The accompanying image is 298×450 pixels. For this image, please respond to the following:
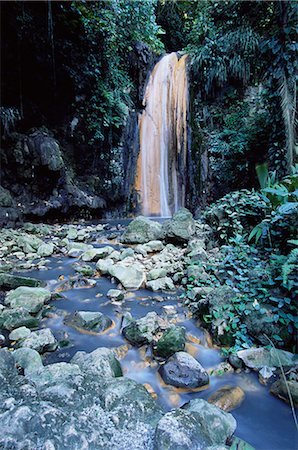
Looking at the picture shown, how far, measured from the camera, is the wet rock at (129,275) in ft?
11.2

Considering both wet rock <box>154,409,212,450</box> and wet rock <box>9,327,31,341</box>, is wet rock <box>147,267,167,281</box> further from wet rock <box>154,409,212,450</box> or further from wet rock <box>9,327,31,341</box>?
wet rock <box>154,409,212,450</box>

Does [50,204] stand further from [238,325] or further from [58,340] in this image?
[238,325]

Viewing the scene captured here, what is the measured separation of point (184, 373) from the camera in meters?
1.93

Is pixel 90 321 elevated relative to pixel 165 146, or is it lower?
lower

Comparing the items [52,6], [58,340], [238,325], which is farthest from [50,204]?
[238,325]

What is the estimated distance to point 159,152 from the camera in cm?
905

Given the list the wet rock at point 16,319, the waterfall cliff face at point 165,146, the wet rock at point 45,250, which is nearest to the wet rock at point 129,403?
the wet rock at point 16,319

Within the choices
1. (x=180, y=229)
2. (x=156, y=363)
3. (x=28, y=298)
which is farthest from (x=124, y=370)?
(x=180, y=229)

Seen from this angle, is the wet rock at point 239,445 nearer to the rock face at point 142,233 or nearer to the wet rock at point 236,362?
the wet rock at point 236,362

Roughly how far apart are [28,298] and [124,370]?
131cm

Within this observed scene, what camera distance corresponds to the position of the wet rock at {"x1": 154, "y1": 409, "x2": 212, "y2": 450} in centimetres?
125

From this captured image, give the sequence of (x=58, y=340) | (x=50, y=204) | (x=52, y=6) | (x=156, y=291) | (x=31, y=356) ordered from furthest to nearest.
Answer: (x=50, y=204)
(x=52, y=6)
(x=156, y=291)
(x=58, y=340)
(x=31, y=356)

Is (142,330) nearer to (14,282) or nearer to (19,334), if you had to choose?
(19,334)

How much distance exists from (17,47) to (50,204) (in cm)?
370
